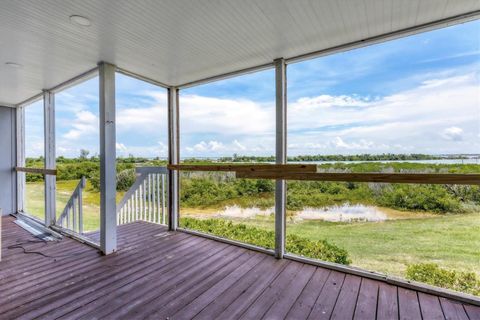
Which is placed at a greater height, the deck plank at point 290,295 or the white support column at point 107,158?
the white support column at point 107,158

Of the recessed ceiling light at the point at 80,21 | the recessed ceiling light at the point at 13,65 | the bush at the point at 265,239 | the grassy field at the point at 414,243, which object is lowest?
the bush at the point at 265,239

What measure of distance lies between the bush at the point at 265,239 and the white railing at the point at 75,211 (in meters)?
1.59

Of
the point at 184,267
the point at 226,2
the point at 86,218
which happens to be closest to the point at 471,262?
the point at 184,267

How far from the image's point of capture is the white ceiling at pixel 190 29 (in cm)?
191

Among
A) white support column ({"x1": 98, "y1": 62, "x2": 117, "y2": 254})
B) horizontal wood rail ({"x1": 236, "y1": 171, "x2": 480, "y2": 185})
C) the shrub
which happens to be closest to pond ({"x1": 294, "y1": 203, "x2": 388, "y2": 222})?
horizontal wood rail ({"x1": 236, "y1": 171, "x2": 480, "y2": 185})

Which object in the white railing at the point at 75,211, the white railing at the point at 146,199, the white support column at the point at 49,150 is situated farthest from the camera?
the white railing at the point at 146,199

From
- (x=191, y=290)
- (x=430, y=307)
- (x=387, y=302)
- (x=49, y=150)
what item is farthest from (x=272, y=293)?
(x=49, y=150)

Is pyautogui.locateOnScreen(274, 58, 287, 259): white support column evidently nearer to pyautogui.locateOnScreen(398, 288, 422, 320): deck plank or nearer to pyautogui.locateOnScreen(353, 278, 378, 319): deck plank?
pyautogui.locateOnScreen(353, 278, 378, 319): deck plank

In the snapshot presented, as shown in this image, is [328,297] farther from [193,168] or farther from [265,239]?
[193,168]

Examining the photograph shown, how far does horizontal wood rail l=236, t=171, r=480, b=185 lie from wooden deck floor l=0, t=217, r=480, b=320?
1018mm

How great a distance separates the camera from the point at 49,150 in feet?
13.5

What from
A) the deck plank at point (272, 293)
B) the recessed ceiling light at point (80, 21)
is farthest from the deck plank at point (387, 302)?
the recessed ceiling light at point (80, 21)

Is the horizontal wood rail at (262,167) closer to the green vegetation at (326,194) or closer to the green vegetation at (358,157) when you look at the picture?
the green vegetation at (358,157)

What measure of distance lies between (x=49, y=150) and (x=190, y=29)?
3587 millimetres
